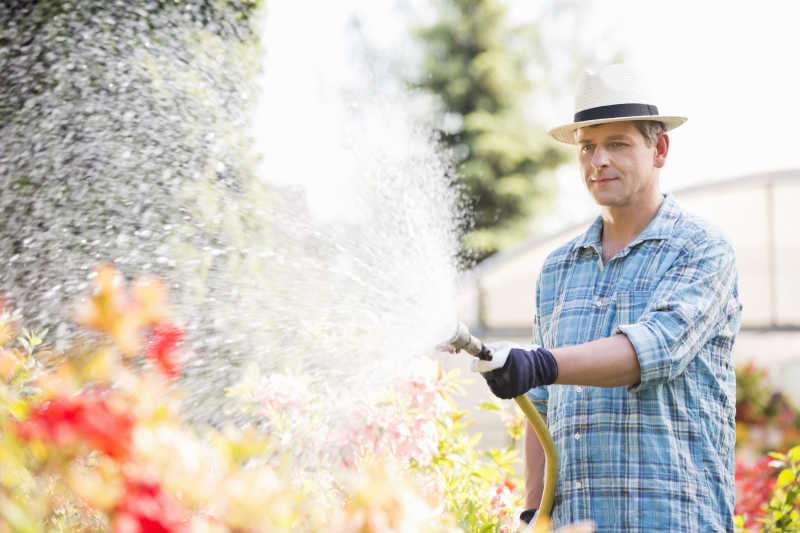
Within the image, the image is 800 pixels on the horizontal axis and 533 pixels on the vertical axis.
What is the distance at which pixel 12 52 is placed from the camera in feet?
11.2

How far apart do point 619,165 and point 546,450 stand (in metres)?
0.70

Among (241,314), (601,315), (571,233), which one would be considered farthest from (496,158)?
(601,315)

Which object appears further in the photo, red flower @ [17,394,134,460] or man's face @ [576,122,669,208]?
man's face @ [576,122,669,208]

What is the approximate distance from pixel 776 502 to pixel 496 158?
58.2 feet

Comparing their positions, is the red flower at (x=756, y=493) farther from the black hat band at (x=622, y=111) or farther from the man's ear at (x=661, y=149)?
the black hat band at (x=622, y=111)

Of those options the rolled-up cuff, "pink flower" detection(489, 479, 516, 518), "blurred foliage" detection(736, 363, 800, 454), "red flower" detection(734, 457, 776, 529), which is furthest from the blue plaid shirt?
"blurred foliage" detection(736, 363, 800, 454)

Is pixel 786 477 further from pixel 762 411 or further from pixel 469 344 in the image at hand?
pixel 762 411

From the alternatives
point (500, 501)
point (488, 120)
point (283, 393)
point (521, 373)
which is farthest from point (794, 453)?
point (488, 120)

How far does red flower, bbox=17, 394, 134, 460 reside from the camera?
797mm

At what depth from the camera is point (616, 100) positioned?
1994 mm

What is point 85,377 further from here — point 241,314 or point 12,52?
point 12,52

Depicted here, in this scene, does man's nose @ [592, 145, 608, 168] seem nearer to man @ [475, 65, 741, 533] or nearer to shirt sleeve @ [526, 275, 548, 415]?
man @ [475, 65, 741, 533]

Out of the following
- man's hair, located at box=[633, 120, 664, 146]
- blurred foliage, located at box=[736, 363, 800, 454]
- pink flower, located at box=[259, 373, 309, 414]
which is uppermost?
man's hair, located at box=[633, 120, 664, 146]

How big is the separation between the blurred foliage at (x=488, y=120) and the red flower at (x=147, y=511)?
735 inches
